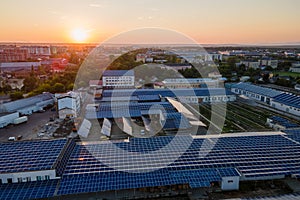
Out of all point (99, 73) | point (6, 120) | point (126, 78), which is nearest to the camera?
point (6, 120)

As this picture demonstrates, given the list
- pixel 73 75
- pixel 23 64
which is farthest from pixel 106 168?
pixel 23 64

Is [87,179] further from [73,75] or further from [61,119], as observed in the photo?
[73,75]

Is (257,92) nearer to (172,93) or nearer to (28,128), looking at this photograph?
(172,93)

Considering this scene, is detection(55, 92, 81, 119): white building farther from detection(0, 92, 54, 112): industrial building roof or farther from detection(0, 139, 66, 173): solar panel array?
detection(0, 139, 66, 173): solar panel array

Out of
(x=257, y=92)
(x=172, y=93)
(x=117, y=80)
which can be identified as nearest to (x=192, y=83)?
(x=172, y=93)

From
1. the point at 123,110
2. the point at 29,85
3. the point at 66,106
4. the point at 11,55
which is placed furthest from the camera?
the point at 11,55

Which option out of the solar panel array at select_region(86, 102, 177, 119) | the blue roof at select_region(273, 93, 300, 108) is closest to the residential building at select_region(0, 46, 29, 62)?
the solar panel array at select_region(86, 102, 177, 119)
